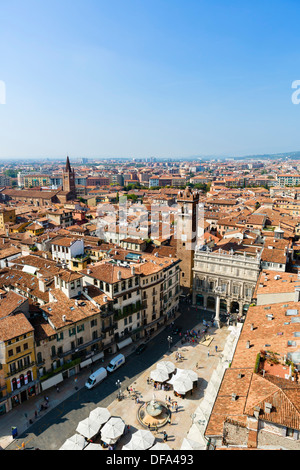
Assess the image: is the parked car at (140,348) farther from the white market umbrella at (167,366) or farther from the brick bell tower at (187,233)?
the brick bell tower at (187,233)

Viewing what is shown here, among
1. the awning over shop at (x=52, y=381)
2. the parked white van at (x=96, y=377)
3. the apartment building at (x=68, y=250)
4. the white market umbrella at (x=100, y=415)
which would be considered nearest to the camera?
the white market umbrella at (x=100, y=415)

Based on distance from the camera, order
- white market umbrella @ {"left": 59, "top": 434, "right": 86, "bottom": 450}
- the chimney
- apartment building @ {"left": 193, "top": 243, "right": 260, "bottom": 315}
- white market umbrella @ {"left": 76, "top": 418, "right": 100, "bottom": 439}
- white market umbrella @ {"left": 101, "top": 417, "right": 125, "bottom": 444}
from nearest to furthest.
Result: the chimney, white market umbrella @ {"left": 59, "top": 434, "right": 86, "bottom": 450}, white market umbrella @ {"left": 101, "top": 417, "right": 125, "bottom": 444}, white market umbrella @ {"left": 76, "top": 418, "right": 100, "bottom": 439}, apartment building @ {"left": 193, "top": 243, "right": 260, "bottom": 315}

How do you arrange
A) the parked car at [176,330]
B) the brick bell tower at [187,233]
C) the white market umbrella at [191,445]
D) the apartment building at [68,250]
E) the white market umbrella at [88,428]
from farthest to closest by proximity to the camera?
the apartment building at [68,250] < the brick bell tower at [187,233] < the parked car at [176,330] < the white market umbrella at [88,428] < the white market umbrella at [191,445]

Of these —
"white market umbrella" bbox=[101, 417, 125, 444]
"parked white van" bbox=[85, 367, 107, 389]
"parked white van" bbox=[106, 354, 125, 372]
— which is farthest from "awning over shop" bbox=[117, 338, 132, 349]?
"white market umbrella" bbox=[101, 417, 125, 444]

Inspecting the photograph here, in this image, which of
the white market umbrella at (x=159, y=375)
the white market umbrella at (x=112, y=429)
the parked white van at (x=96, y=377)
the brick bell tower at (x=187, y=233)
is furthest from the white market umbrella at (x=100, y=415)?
the brick bell tower at (x=187, y=233)

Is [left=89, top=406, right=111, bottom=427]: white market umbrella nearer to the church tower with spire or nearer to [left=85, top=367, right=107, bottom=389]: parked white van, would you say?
[left=85, top=367, right=107, bottom=389]: parked white van
